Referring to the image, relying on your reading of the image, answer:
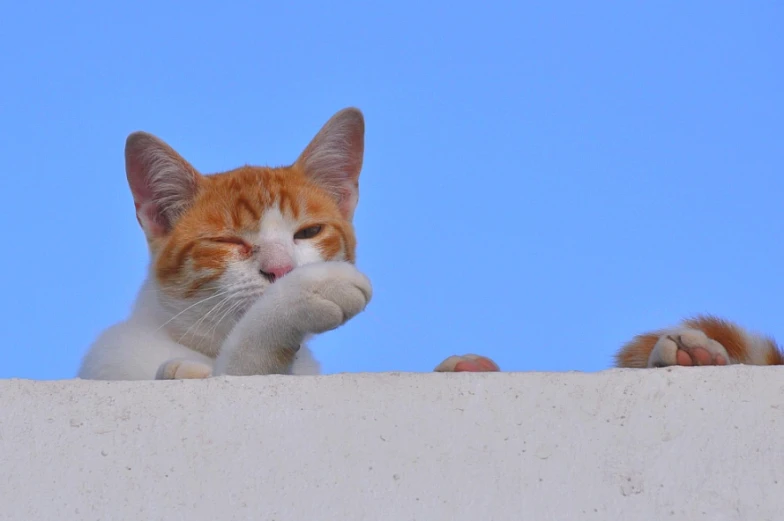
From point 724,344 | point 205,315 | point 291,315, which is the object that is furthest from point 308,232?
point 724,344

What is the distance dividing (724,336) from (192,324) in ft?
4.47

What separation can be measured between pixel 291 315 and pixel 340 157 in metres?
1.26

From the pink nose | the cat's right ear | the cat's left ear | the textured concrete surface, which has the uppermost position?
the cat's left ear

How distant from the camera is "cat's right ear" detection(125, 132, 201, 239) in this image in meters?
2.75

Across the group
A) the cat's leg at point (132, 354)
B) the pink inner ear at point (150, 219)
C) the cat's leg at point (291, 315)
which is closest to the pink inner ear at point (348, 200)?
the pink inner ear at point (150, 219)

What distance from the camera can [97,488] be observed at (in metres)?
1.48

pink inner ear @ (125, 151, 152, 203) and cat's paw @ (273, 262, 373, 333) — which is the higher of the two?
pink inner ear @ (125, 151, 152, 203)

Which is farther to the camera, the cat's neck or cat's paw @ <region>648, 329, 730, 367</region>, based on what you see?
the cat's neck

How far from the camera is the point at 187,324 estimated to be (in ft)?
8.09

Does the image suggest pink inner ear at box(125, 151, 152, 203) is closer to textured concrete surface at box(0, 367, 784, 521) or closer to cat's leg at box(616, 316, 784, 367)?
textured concrete surface at box(0, 367, 784, 521)

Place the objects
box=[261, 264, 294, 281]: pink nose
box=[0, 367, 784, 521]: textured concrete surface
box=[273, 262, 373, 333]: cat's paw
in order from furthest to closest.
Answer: box=[261, 264, 294, 281]: pink nose → box=[273, 262, 373, 333]: cat's paw → box=[0, 367, 784, 521]: textured concrete surface

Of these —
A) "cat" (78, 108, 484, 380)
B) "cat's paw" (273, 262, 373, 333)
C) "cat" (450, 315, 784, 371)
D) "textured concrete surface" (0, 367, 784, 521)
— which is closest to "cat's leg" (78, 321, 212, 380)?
"cat" (78, 108, 484, 380)

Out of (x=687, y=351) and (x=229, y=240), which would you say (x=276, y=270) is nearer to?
(x=229, y=240)

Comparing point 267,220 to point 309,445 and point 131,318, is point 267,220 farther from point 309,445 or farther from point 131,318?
point 309,445
